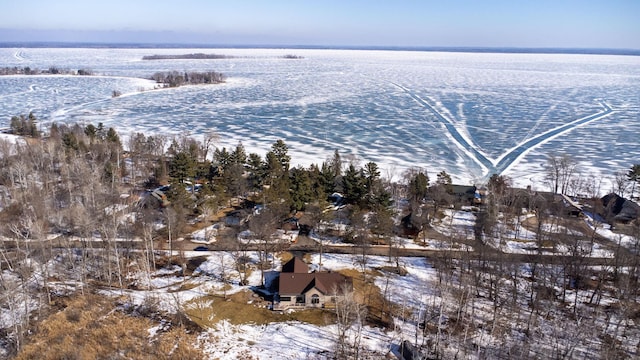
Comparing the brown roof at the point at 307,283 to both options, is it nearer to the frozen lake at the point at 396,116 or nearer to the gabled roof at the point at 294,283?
the gabled roof at the point at 294,283

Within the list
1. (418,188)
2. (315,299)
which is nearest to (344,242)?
(315,299)

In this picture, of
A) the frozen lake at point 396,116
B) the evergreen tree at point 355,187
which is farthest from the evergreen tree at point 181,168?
the frozen lake at point 396,116

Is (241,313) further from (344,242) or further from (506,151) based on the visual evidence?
(506,151)

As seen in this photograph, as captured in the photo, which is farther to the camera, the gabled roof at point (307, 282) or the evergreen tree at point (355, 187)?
the evergreen tree at point (355, 187)

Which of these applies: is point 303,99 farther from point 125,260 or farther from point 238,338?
point 238,338

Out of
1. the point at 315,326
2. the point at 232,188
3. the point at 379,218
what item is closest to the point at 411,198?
the point at 379,218

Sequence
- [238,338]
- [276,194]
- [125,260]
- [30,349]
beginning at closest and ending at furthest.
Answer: [30,349]
[238,338]
[125,260]
[276,194]

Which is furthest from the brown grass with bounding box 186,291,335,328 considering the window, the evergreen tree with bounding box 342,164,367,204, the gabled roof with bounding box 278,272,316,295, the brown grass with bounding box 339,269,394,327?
the evergreen tree with bounding box 342,164,367,204
